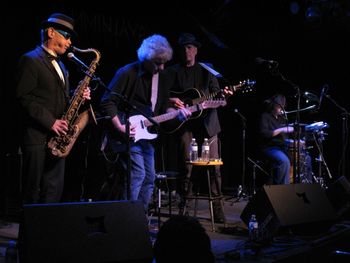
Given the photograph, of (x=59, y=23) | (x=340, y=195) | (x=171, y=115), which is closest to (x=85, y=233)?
(x=59, y=23)

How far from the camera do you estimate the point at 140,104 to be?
5.12 meters

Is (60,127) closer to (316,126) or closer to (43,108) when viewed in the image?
(43,108)

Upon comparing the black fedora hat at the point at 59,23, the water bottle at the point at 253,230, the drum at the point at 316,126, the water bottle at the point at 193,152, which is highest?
the black fedora hat at the point at 59,23

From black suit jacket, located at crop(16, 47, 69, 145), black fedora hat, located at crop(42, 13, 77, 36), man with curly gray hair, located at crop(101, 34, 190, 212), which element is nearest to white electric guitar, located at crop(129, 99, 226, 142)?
man with curly gray hair, located at crop(101, 34, 190, 212)

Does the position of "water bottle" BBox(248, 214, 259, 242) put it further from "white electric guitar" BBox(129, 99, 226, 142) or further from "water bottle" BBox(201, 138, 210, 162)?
"white electric guitar" BBox(129, 99, 226, 142)

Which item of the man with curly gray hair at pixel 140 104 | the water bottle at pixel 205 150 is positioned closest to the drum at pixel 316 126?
the water bottle at pixel 205 150

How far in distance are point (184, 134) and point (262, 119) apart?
111 inches

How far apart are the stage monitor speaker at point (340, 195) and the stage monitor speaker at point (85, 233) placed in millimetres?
3157

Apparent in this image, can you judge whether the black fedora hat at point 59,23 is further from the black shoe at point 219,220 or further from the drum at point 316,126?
the drum at point 316,126

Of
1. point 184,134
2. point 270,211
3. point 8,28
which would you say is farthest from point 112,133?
point 8,28

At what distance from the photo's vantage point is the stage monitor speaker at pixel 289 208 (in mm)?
4512

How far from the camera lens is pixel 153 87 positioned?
520 centimetres

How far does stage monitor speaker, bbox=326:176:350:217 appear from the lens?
5.58 meters

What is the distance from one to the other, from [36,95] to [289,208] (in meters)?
2.65
